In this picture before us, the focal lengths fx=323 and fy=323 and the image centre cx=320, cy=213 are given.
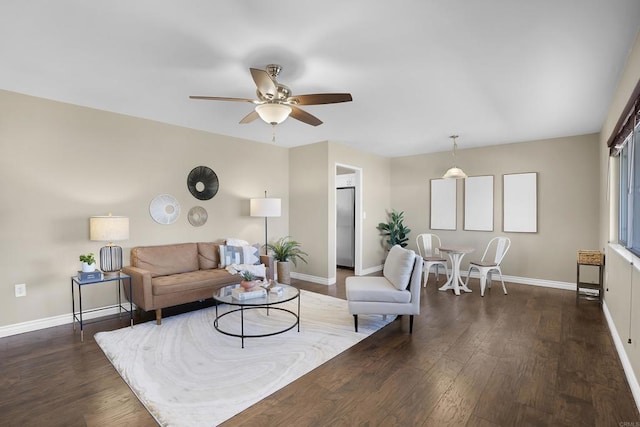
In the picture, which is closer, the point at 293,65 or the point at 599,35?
the point at 599,35

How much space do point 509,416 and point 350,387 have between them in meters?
1.03

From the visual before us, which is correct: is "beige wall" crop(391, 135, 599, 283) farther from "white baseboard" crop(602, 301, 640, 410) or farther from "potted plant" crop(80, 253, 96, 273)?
"potted plant" crop(80, 253, 96, 273)

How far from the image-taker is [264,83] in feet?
8.16

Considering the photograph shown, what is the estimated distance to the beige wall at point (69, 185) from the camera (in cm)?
338

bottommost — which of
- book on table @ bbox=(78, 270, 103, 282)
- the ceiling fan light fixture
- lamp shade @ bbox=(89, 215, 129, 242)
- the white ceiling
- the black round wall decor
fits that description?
book on table @ bbox=(78, 270, 103, 282)


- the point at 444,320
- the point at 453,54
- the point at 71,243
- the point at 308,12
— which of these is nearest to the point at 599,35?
the point at 453,54

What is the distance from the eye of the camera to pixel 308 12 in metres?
2.06

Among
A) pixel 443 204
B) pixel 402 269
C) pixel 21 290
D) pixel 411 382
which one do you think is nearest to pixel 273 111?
pixel 402 269

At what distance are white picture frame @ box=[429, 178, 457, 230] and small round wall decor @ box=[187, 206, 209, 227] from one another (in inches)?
173

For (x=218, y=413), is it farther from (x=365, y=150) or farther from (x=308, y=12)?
(x=365, y=150)

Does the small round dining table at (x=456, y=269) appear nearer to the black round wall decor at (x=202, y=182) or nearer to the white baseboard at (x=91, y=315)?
the white baseboard at (x=91, y=315)

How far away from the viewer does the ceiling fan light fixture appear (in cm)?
276

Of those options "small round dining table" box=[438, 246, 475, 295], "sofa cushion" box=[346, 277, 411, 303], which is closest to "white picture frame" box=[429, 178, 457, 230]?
"small round dining table" box=[438, 246, 475, 295]

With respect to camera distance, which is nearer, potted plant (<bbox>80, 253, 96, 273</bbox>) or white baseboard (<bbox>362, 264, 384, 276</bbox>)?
potted plant (<bbox>80, 253, 96, 273</bbox>)
